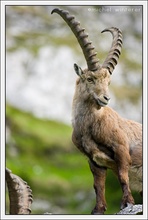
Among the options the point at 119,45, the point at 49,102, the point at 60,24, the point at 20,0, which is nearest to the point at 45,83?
the point at 49,102

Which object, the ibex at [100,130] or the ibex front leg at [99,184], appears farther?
the ibex front leg at [99,184]

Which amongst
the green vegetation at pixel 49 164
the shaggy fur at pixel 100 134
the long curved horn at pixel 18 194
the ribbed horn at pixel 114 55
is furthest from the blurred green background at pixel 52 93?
the long curved horn at pixel 18 194

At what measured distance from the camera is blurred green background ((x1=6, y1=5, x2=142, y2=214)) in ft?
67.4

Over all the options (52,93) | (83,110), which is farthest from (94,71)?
(52,93)

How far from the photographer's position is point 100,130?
370 inches

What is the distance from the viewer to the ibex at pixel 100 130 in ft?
30.8

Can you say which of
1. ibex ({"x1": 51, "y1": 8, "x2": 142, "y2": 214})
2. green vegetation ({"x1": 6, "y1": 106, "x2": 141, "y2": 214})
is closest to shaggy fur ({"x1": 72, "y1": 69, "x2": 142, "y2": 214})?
ibex ({"x1": 51, "y1": 8, "x2": 142, "y2": 214})

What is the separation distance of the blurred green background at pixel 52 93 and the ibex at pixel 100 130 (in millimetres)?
10339

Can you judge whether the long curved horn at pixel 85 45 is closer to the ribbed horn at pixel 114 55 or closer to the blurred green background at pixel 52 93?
the ribbed horn at pixel 114 55

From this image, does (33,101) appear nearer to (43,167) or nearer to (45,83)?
(45,83)

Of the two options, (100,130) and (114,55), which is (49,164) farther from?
(100,130)

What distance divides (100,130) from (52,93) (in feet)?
42.5

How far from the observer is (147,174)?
9922 mm

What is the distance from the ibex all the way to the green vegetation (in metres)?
8.78
